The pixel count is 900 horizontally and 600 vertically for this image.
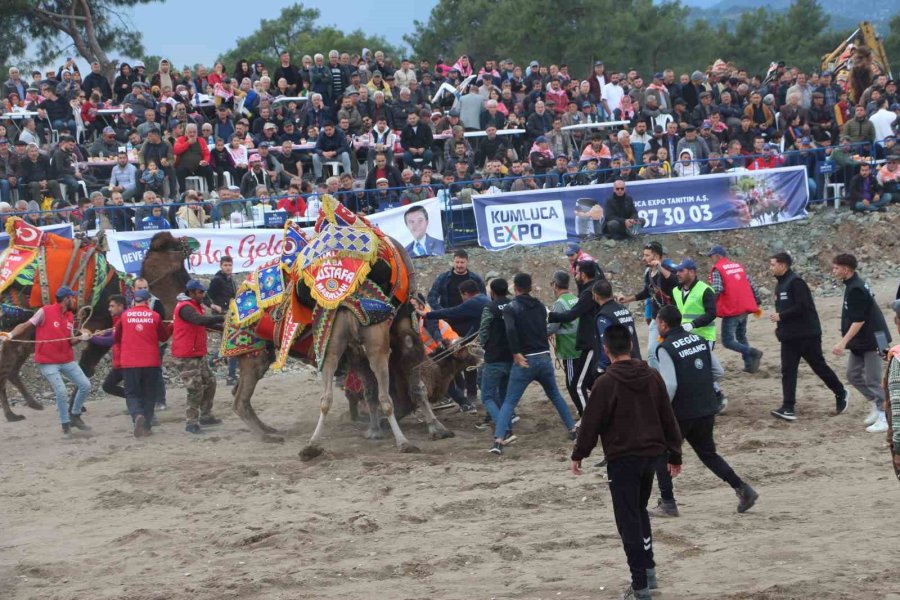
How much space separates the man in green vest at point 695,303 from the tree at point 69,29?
22560 millimetres

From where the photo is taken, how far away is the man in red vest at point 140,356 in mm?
13039

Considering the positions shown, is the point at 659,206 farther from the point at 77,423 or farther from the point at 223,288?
the point at 77,423

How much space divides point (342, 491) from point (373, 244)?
2.51m

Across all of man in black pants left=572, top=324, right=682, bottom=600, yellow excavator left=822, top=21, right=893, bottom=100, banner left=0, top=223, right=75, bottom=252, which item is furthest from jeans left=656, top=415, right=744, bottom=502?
yellow excavator left=822, top=21, right=893, bottom=100

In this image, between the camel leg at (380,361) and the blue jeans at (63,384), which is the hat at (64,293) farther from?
the camel leg at (380,361)

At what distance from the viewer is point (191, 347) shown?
13.2 metres

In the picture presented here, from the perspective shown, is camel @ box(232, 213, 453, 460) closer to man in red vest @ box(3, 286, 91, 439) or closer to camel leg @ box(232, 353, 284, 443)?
camel leg @ box(232, 353, 284, 443)

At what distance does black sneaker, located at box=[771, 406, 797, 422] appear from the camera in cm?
1180

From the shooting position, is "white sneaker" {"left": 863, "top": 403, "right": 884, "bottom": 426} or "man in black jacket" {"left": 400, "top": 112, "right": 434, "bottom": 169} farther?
"man in black jacket" {"left": 400, "top": 112, "right": 434, "bottom": 169}

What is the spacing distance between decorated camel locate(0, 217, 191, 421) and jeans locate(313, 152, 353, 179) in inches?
262

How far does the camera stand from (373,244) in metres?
11.6

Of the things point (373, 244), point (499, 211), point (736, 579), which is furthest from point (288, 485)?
point (499, 211)

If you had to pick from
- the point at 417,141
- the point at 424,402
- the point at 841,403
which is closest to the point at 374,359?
the point at 424,402

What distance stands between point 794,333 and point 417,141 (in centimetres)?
1145
